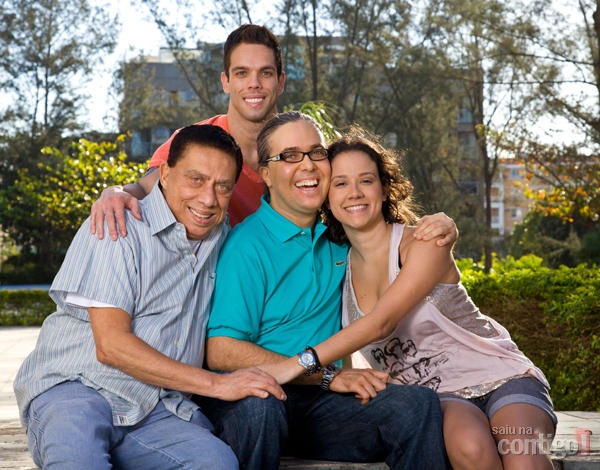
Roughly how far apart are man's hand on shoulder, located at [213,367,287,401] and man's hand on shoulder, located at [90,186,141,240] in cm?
64

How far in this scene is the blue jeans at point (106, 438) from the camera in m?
2.66

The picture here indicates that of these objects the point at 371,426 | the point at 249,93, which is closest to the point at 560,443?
the point at 371,426

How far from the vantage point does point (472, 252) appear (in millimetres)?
24641

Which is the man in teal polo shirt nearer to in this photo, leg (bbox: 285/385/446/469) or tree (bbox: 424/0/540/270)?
leg (bbox: 285/385/446/469)

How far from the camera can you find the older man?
9.09ft

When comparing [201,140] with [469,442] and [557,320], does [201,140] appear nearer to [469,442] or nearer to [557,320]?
[469,442]

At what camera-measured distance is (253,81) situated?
443 centimetres

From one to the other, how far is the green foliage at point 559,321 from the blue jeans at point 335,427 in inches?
138

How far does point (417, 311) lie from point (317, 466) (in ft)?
2.33

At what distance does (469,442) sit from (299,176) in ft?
4.07

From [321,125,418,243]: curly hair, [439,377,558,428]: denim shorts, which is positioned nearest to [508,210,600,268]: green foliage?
[321,125,418,243]: curly hair

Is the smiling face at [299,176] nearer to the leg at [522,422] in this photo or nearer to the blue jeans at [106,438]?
the blue jeans at [106,438]

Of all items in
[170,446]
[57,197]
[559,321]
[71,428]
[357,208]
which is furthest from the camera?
[57,197]

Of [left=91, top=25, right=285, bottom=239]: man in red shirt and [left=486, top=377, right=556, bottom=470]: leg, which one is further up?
[left=91, top=25, right=285, bottom=239]: man in red shirt
